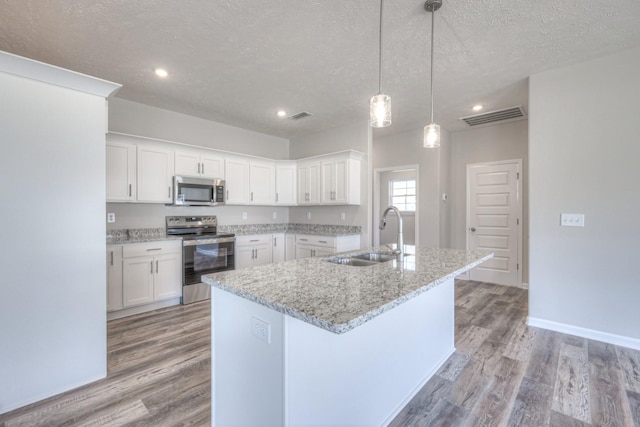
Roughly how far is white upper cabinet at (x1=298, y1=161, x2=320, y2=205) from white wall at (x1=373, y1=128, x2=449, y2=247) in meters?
1.56

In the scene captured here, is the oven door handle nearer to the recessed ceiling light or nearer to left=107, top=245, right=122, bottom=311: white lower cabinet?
left=107, top=245, right=122, bottom=311: white lower cabinet

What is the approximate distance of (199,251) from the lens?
4.00 metres

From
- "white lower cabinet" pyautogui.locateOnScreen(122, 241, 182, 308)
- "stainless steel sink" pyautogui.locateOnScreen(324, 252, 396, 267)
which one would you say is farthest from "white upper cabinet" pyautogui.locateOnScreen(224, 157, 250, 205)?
"stainless steel sink" pyautogui.locateOnScreen(324, 252, 396, 267)

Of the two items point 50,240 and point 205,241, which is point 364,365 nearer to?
point 50,240

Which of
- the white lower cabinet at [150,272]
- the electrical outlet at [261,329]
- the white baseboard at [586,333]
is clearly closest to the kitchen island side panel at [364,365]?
the electrical outlet at [261,329]

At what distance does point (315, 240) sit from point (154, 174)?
7.99 ft

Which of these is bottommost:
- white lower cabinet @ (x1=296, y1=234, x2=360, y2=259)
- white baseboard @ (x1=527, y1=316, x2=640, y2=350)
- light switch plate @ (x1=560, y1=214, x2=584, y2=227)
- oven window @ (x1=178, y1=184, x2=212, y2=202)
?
white baseboard @ (x1=527, y1=316, x2=640, y2=350)

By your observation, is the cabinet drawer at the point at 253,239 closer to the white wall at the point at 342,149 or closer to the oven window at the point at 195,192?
the oven window at the point at 195,192

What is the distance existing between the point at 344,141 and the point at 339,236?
163 centimetres

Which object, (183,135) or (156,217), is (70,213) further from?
(183,135)

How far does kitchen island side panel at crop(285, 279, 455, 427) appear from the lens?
1194mm

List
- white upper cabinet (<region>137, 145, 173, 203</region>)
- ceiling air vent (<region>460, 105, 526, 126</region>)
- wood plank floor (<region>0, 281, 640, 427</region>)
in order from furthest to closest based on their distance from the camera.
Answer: ceiling air vent (<region>460, 105, 526, 126</region>) < white upper cabinet (<region>137, 145, 173, 203</region>) < wood plank floor (<region>0, 281, 640, 427</region>)

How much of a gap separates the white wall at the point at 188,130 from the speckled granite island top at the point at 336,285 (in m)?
3.34

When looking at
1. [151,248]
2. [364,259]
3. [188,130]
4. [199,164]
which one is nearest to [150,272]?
[151,248]
